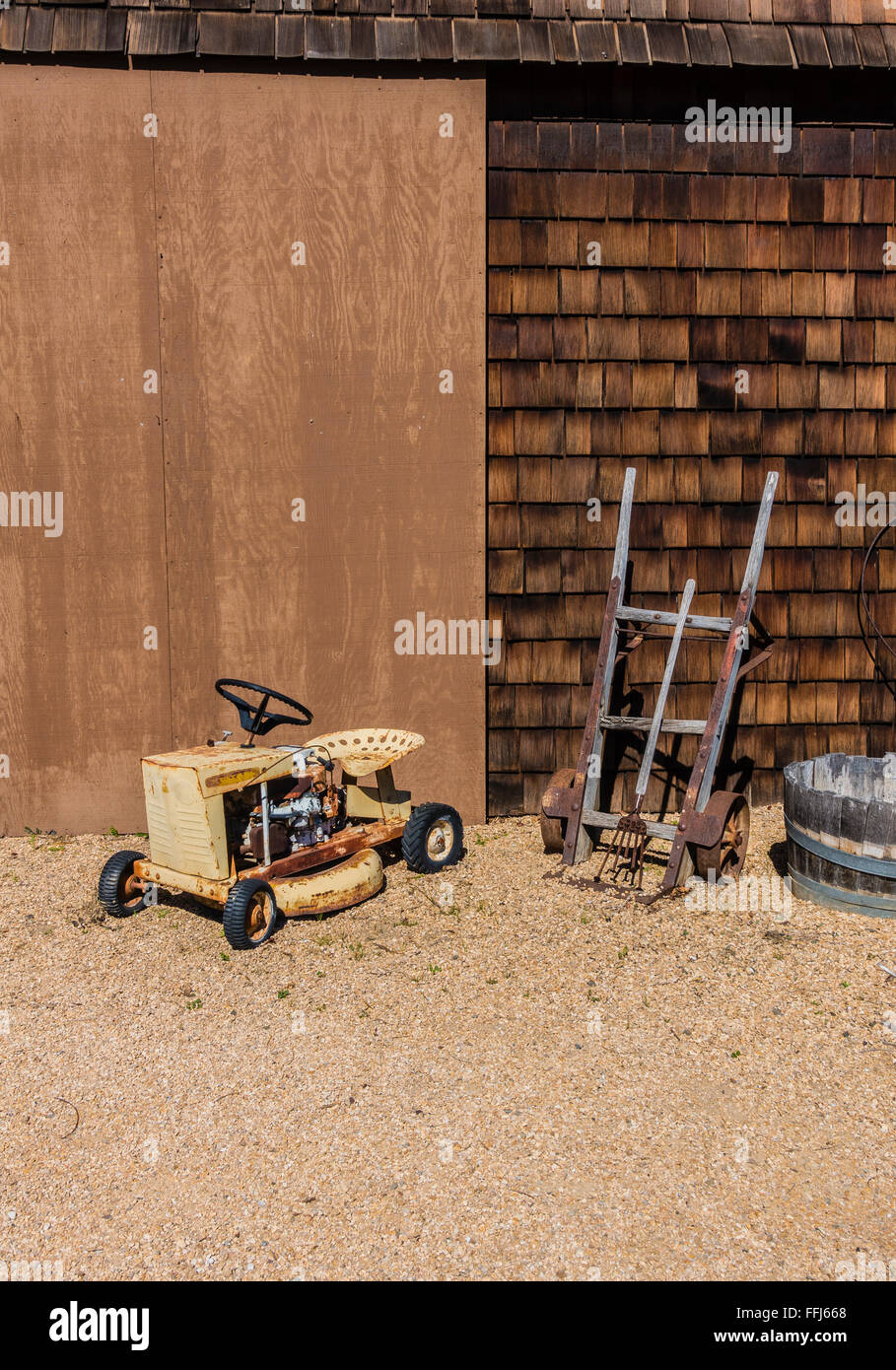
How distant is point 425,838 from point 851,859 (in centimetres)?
217

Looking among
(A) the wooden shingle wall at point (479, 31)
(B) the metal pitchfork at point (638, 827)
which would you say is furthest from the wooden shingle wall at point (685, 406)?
(B) the metal pitchfork at point (638, 827)

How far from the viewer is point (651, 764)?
5754 mm

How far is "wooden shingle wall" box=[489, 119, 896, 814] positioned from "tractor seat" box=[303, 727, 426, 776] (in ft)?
3.21

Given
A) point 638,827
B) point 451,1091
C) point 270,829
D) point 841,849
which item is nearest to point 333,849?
point 270,829

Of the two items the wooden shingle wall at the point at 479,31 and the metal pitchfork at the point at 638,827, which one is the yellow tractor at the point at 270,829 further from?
the wooden shingle wall at the point at 479,31

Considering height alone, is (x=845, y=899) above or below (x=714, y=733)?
below

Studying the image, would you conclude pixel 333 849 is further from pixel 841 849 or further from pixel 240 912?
pixel 841 849

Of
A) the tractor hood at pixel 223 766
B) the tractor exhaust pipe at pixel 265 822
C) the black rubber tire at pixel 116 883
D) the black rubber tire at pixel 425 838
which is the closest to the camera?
the tractor hood at pixel 223 766

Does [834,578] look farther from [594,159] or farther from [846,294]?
[594,159]

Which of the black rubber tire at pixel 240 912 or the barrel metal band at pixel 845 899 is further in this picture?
the barrel metal band at pixel 845 899

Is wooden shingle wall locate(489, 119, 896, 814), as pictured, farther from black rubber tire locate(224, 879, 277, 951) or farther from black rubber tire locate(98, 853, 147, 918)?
black rubber tire locate(98, 853, 147, 918)

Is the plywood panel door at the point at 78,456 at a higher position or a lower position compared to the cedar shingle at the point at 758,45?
lower

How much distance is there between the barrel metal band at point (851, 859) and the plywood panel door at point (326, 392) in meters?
2.15

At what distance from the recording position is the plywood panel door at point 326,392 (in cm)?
602
